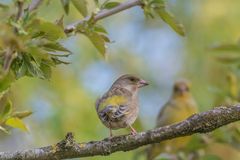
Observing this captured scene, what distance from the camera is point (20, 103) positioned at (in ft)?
21.1

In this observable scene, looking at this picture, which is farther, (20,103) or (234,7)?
(234,7)

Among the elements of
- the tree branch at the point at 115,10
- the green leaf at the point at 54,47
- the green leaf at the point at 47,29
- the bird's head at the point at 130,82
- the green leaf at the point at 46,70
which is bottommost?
the green leaf at the point at 46,70

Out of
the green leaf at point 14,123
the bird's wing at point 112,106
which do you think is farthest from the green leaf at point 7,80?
the bird's wing at point 112,106

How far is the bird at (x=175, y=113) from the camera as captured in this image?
219 inches

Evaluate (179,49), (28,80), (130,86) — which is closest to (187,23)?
(179,49)

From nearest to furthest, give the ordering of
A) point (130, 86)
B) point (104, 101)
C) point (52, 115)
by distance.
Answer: point (104, 101), point (130, 86), point (52, 115)

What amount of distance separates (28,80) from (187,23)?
2393mm

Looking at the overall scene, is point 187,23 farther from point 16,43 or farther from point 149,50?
point 16,43

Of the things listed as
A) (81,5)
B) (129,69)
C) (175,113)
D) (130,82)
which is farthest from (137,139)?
(129,69)

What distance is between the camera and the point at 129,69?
810 centimetres

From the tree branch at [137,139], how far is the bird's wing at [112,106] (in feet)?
1.33

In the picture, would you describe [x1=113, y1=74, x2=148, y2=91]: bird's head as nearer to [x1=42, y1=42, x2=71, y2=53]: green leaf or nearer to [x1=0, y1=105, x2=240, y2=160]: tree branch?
[x1=0, y1=105, x2=240, y2=160]: tree branch

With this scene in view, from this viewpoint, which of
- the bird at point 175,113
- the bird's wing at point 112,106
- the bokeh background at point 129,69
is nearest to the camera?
the bird's wing at point 112,106

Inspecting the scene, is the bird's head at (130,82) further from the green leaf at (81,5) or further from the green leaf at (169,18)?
the green leaf at (81,5)
